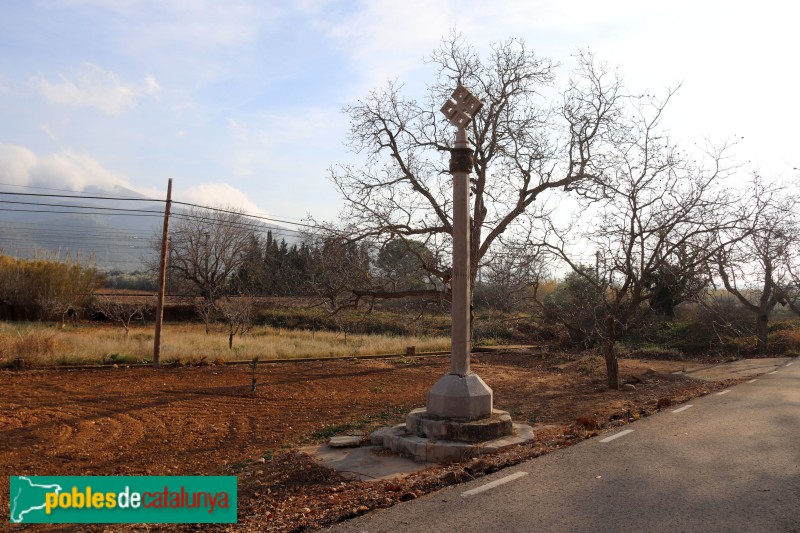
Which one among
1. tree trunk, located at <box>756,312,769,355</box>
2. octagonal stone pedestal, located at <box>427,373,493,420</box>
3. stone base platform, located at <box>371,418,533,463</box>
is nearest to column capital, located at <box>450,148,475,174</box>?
octagonal stone pedestal, located at <box>427,373,493,420</box>

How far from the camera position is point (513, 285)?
1545 cm

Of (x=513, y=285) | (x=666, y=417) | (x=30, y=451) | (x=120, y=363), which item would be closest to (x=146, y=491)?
(x=30, y=451)

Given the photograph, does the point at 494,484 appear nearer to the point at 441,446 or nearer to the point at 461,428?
the point at 441,446

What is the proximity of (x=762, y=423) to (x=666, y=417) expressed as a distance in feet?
4.00

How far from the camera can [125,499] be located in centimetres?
608

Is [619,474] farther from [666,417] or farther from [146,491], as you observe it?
[146,491]

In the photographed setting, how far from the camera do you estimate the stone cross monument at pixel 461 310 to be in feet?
26.0

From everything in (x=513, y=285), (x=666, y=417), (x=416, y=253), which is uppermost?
(x=416, y=253)

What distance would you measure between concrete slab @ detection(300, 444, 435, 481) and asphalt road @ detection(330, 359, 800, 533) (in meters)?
1.42

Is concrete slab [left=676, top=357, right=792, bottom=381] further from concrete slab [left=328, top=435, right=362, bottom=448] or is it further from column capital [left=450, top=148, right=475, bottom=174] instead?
concrete slab [left=328, top=435, right=362, bottom=448]

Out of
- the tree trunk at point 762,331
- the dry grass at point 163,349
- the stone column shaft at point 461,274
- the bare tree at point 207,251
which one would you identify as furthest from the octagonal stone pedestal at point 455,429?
the bare tree at point 207,251

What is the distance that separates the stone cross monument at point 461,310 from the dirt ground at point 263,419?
3.04 feet

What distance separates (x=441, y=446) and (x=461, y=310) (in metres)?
1.94

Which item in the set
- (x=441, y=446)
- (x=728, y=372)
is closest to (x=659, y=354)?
(x=728, y=372)
